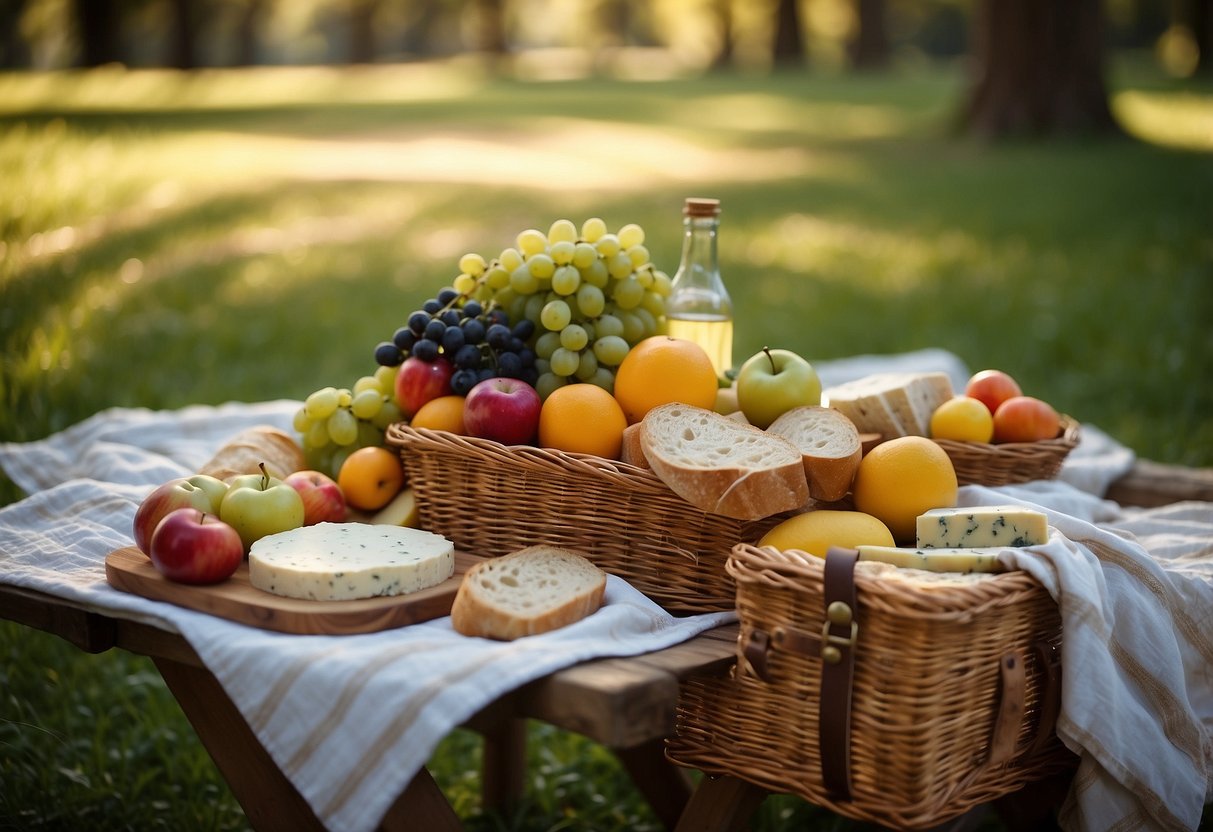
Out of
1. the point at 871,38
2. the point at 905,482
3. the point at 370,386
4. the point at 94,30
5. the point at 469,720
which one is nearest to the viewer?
the point at 469,720

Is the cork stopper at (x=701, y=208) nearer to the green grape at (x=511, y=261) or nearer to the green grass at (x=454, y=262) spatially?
the green grape at (x=511, y=261)

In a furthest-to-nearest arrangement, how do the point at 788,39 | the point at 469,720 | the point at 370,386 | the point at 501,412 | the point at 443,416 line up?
the point at 788,39, the point at 370,386, the point at 443,416, the point at 501,412, the point at 469,720

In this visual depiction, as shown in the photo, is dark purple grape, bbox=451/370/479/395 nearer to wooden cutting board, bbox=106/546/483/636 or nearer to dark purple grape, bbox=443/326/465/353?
dark purple grape, bbox=443/326/465/353

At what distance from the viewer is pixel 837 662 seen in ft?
5.42

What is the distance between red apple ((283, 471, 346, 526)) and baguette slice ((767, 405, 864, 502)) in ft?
2.75

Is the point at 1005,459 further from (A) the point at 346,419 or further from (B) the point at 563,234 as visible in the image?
(A) the point at 346,419

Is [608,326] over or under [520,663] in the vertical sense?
over

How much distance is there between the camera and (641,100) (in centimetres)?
2255

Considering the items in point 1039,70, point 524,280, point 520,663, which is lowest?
point 520,663

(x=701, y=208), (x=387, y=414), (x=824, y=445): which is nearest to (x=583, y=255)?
(x=701, y=208)

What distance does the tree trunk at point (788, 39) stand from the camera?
1303 inches

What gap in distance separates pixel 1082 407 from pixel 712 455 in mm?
3925

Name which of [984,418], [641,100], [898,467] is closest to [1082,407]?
[984,418]

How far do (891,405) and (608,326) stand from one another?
1.92ft
